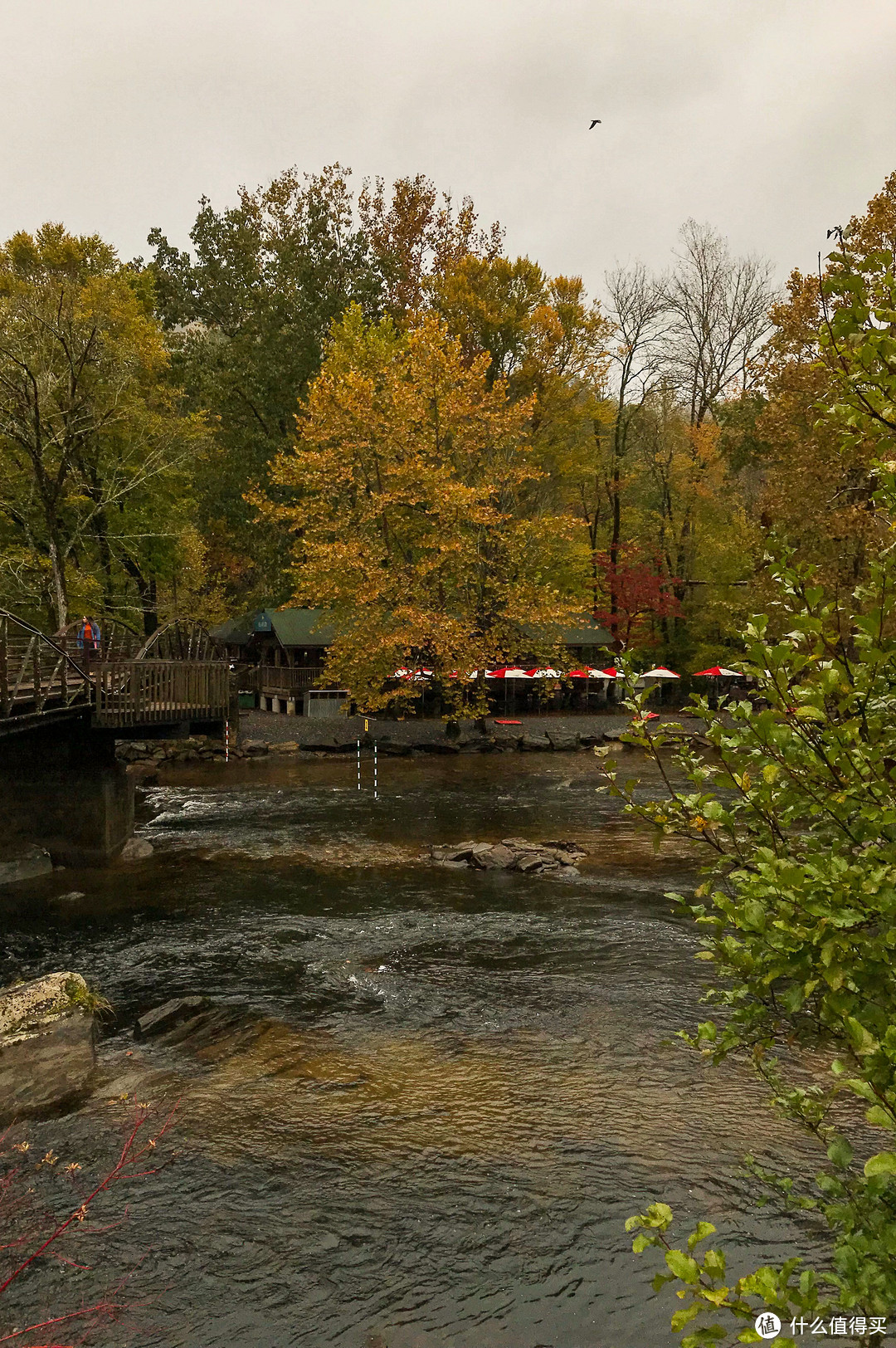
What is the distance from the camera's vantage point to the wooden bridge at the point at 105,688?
55.6ft

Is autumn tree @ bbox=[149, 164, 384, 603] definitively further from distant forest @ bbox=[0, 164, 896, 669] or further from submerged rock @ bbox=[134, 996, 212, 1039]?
submerged rock @ bbox=[134, 996, 212, 1039]

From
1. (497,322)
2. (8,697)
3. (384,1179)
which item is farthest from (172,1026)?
(497,322)

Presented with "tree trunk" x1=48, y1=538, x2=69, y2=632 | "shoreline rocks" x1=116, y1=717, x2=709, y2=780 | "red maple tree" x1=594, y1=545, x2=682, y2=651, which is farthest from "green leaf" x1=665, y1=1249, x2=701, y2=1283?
"red maple tree" x1=594, y1=545, x2=682, y2=651

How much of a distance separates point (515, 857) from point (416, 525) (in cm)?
2115

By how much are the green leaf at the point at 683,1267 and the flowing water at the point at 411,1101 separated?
1.81 m

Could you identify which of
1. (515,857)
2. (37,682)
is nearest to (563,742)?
(515,857)

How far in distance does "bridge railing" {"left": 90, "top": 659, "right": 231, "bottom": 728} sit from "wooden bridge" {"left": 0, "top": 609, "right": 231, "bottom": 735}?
0.02 meters

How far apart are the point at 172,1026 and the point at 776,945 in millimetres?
10349

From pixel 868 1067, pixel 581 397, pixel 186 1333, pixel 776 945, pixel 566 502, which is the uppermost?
pixel 581 397

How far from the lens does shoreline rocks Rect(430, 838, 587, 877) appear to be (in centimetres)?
1962

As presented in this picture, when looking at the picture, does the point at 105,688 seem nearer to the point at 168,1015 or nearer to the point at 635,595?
the point at 168,1015

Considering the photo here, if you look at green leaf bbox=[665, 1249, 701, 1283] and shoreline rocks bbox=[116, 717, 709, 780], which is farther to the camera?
shoreline rocks bbox=[116, 717, 709, 780]

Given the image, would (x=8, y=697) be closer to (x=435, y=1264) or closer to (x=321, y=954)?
(x=321, y=954)

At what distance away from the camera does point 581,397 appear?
55625 millimetres
